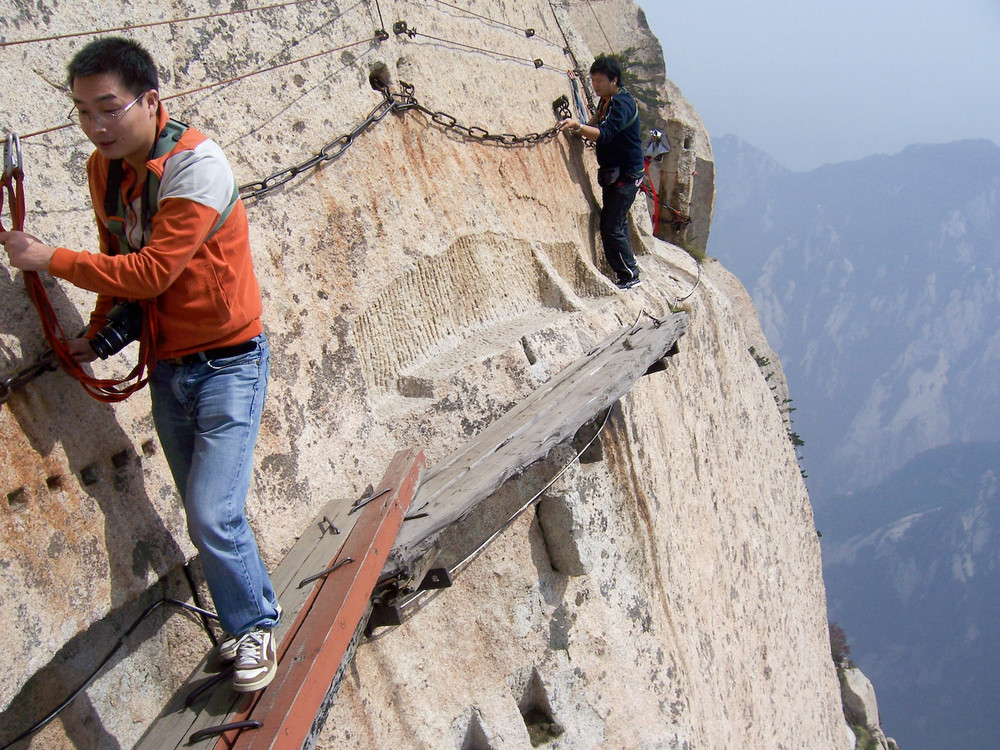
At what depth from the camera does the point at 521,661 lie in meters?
4.36

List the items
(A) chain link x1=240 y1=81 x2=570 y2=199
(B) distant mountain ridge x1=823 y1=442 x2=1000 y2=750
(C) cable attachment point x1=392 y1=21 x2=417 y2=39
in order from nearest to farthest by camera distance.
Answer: (A) chain link x1=240 y1=81 x2=570 y2=199
(C) cable attachment point x1=392 y1=21 x2=417 y2=39
(B) distant mountain ridge x1=823 y1=442 x2=1000 y2=750

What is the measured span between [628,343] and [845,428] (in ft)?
435

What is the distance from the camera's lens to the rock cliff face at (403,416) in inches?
106

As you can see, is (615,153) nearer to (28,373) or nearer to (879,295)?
(28,373)

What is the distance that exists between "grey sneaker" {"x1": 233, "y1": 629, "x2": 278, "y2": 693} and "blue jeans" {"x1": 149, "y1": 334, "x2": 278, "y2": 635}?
0.14 ft

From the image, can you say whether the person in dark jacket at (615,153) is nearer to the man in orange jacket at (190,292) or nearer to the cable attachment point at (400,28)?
the cable attachment point at (400,28)

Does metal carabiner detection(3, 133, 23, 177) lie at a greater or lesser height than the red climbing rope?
greater

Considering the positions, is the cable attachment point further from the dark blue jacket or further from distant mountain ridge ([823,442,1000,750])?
distant mountain ridge ([823,442,1000,750])

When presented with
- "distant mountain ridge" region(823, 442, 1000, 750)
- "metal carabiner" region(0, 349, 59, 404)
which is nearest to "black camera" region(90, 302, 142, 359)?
"metal carabiner" region(0, 349, 59, 404)

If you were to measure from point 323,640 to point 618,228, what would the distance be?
5097mm

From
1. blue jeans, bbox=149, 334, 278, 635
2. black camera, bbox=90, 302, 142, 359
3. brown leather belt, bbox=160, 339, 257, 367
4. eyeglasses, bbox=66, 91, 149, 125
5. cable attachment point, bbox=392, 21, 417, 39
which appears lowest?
blue jeans, bbox=149, 334, 278, 635

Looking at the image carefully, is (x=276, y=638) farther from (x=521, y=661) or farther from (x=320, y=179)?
(x=320, y=179)

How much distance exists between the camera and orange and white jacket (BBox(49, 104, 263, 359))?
2223 mm

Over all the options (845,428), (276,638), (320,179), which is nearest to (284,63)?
(320,179)
